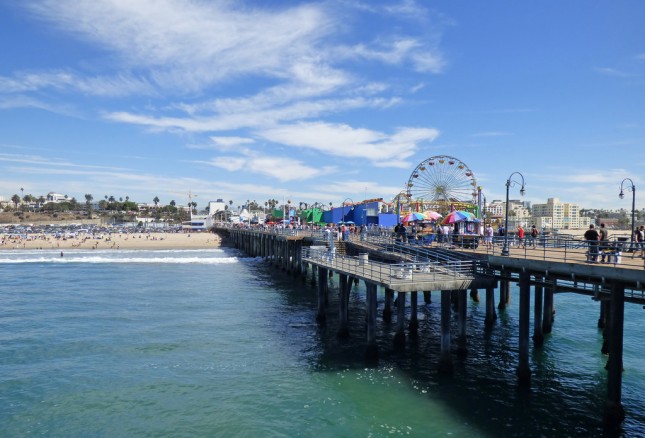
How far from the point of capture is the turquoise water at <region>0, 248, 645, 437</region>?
14.3 meters

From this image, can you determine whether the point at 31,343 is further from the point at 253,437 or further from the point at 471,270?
the point at 471,270

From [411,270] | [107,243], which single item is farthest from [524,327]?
[107,243]

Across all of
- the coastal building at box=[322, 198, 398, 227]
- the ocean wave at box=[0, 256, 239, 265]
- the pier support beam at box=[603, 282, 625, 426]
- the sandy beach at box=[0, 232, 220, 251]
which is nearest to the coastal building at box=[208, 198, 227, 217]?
the sandy beach at box=[0, 232, 220, 251]

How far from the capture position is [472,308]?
1238 inches

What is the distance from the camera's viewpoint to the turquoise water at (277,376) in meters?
14.3

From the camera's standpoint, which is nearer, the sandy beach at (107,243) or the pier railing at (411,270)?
the pier railing at (411,270)

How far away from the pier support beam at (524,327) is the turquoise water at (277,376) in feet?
1.69

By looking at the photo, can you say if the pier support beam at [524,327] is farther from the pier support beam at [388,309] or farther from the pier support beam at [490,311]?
the pier support beam at [388,309]

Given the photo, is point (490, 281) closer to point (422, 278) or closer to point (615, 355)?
point (422, 278)

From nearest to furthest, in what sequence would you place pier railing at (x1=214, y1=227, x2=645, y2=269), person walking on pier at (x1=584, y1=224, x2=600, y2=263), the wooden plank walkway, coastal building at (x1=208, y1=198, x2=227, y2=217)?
person walking on pier at (x1=584, y1=224, x2=600, y2=263) → the wooden plank walkway → pier railing at (x1=214, y1=227, x2=645, y2=269) → coastal building at (x1=208, y1=198, x2=227, y2=217)

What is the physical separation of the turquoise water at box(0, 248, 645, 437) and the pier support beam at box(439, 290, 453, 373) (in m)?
0.53

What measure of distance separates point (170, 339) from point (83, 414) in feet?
27.4

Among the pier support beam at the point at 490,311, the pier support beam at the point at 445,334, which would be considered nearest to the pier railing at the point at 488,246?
the pier support beam at the point at 490,311

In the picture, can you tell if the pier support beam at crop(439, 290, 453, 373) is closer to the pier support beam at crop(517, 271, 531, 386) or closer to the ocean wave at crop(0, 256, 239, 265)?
the pier support beam at crop(517, 271, 531, 386)
